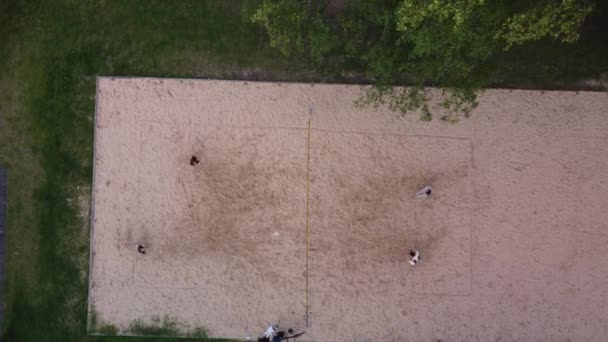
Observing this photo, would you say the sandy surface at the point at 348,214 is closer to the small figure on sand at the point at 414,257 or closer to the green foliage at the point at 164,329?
the green foliage at the point at 164,329

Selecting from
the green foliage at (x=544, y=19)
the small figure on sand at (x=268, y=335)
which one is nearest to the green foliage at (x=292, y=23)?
the green foliage at (x=544, y=19)

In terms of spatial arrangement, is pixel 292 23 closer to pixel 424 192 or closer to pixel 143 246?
pixel 424 192

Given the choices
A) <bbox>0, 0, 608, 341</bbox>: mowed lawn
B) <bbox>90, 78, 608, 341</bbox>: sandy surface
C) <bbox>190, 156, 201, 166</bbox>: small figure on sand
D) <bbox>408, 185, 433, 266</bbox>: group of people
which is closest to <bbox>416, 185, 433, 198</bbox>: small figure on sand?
<bbox>408, 185, 433, 266</bbox>: group of people

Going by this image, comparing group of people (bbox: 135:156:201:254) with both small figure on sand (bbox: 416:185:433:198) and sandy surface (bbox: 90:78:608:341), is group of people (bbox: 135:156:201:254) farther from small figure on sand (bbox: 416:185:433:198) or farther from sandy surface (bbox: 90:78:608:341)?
small figure on sand (bbox: 416:185:433:198)

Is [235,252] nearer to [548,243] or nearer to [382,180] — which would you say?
[382,180]

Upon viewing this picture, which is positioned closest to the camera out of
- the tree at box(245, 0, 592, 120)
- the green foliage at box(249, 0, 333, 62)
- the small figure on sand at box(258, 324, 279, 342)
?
the tree at box(245, 0, 592, 120)
